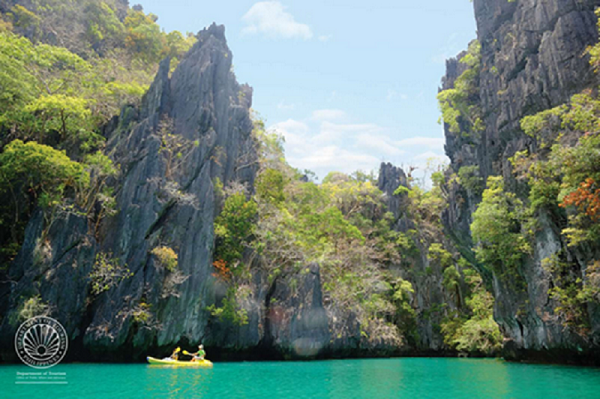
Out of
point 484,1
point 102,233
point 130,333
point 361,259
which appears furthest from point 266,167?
point 484,1

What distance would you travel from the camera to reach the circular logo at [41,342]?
16.4 meters

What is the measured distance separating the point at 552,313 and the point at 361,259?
1513 cm

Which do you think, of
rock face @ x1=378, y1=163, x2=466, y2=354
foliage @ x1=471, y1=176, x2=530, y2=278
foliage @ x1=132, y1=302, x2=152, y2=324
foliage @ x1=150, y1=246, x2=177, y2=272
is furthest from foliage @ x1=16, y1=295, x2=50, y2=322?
rock face @ x1=378, y1=163, x2=466, y2=354

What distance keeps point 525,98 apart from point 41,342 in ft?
83.3

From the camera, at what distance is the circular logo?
16422 millimetres

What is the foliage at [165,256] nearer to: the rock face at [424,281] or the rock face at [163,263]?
the rock face at [163,263]

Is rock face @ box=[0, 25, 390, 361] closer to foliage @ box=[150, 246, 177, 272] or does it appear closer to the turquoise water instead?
foliage @ box=[150, 246, 177, 272]

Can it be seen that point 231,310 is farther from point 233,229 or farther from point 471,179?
point 471,179

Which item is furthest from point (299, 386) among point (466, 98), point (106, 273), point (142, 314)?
point (466, 98)

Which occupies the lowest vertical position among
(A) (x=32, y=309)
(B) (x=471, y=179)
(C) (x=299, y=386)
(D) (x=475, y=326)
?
(C) (x=299, y=386)

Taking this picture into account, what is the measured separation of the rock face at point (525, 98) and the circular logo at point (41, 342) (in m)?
21.6

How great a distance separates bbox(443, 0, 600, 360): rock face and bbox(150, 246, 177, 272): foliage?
57.5ft

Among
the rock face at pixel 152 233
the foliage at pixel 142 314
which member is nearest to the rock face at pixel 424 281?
the rock face at pixel 152 233

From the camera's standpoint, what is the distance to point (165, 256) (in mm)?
19922
